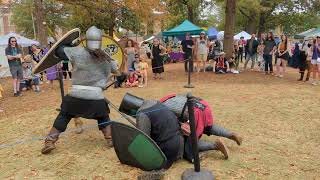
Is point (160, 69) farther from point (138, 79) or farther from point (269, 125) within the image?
point (269, 125)

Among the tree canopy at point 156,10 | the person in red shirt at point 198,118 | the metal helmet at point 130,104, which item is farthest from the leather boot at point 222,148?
the tree canopy at point 156,10

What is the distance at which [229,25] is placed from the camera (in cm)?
1498

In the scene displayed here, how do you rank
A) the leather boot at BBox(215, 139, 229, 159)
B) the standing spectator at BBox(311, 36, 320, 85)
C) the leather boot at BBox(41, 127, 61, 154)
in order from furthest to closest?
the standing spectator at BBox(311, 36, 320, 85), the leather boot at BBox(41, 127, 61, 154), the leather boot at BBox(215, 139, 229, 159)

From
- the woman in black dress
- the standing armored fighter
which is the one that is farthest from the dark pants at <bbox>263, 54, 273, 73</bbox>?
the standing armored fighter

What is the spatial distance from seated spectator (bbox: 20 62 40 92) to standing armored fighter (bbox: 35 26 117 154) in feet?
21.9

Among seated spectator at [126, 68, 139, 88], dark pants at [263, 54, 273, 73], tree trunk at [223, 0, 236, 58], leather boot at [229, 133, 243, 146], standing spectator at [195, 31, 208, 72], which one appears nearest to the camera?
leather boot at [229, 133, 243, 146]

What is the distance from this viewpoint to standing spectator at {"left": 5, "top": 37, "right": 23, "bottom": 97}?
10.8 m

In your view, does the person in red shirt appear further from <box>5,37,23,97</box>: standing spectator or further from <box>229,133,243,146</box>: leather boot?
<box>5,37,23,97</box>: standing spectator

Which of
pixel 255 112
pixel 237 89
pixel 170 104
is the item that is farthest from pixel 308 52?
pixel 170 104

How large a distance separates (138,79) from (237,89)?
2.97 metres

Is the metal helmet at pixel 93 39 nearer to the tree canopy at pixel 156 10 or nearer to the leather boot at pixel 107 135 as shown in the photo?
the leather boot at pixel 107 135

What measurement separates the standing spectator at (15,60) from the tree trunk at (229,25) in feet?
25.0

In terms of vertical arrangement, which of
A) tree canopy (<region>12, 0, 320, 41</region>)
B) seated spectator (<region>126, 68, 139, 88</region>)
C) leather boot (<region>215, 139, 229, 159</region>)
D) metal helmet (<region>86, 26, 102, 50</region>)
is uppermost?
tree canopy (<region>12, 0, 320, 41</region>)

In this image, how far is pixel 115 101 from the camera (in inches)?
363
